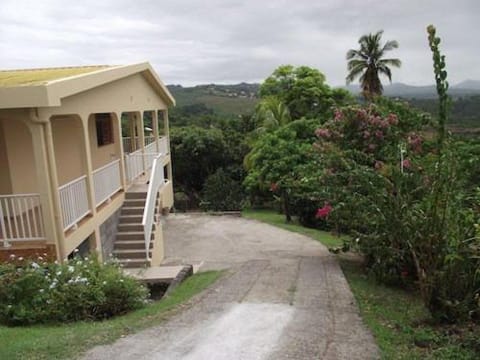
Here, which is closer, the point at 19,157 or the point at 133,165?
the point at 19,157

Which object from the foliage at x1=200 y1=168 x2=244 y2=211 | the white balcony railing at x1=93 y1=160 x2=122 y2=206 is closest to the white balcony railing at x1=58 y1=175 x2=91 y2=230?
the white balcony railing at x1=93 y1=160 x2=122 y2=206

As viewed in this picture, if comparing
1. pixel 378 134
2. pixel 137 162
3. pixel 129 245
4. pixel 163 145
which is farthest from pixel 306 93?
pixel 129 245

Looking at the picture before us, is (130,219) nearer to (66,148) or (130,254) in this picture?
(130,254)

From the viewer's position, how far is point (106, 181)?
1089 centimetres

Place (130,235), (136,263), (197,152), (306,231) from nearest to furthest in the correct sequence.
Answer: (136,263), (130,235), (306,231), (197,152)

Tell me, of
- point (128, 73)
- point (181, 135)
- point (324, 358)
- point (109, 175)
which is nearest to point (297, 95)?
point (181, 135)

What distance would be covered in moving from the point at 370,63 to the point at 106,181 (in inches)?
952

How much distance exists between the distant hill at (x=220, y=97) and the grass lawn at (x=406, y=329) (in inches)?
2639

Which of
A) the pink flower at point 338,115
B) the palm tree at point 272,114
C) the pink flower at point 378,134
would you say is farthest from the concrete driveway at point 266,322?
the palm tree at point 272,114

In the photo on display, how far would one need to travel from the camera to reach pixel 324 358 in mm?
4785

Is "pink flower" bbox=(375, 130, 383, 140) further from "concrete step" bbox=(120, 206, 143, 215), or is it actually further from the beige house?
"concrete step" bbox=(120, 206, 143, 215)

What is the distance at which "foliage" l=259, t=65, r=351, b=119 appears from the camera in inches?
1015

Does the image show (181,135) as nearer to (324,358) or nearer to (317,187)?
(317,187)

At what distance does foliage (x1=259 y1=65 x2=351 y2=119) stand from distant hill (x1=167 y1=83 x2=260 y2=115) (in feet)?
152
